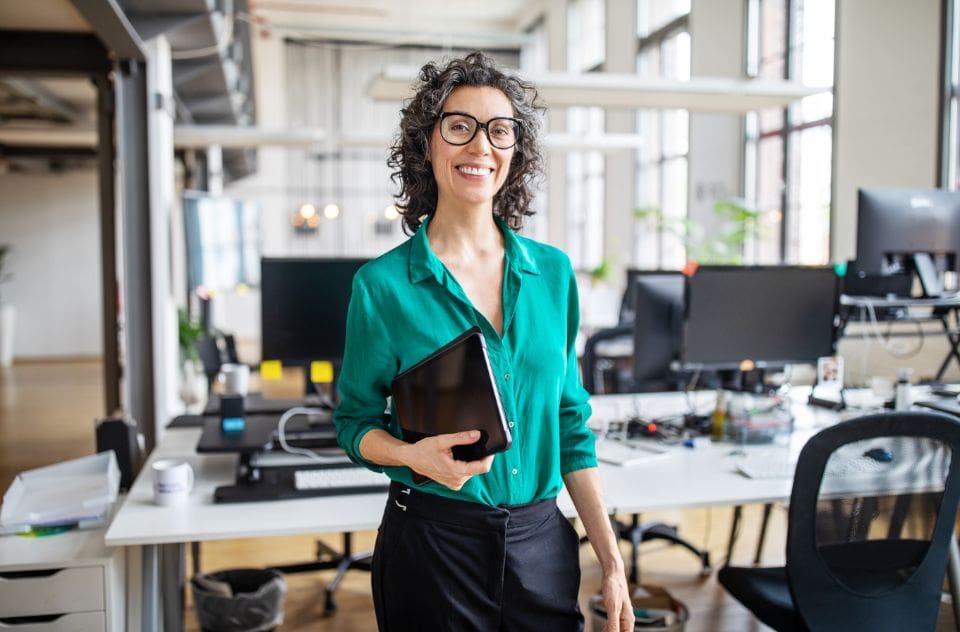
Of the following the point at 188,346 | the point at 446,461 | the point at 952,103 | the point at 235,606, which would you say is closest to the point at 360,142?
the point at 188,346

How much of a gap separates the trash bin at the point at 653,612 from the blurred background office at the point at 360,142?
1619 millimetres

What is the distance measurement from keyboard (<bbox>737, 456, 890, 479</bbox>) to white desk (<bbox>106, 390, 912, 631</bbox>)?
35mm

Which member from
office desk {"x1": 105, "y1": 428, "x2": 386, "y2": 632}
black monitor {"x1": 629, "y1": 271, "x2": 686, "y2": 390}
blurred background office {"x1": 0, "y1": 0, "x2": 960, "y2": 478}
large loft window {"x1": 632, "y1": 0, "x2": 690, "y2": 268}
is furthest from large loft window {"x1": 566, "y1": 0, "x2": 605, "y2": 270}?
office desk {"x1": 105, "y1": 428, "x2": 386, "y2": 632}

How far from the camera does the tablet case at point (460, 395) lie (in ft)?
4.02

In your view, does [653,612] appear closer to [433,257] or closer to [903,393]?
[903,393]

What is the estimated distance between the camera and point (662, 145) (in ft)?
33.6

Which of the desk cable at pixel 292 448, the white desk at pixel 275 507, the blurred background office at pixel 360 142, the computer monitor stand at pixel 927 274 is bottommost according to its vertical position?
the white desk at pixel 275 507

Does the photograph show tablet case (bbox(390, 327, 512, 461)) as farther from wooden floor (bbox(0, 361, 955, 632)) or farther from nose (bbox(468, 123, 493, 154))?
wooden floor (bbox(0, 361, 955, 632))

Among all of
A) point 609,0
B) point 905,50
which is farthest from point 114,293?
point 609,0

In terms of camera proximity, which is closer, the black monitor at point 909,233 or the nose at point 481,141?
the nose at point 481,141

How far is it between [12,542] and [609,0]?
34.6 feet

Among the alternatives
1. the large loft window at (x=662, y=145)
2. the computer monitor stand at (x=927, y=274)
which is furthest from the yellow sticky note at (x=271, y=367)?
the large loft window at (x=662, y=145)

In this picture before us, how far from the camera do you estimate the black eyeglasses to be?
4.54 feet

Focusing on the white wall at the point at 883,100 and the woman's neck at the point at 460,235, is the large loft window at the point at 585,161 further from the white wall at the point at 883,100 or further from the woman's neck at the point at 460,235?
the woman's neck at the point at 460,235
